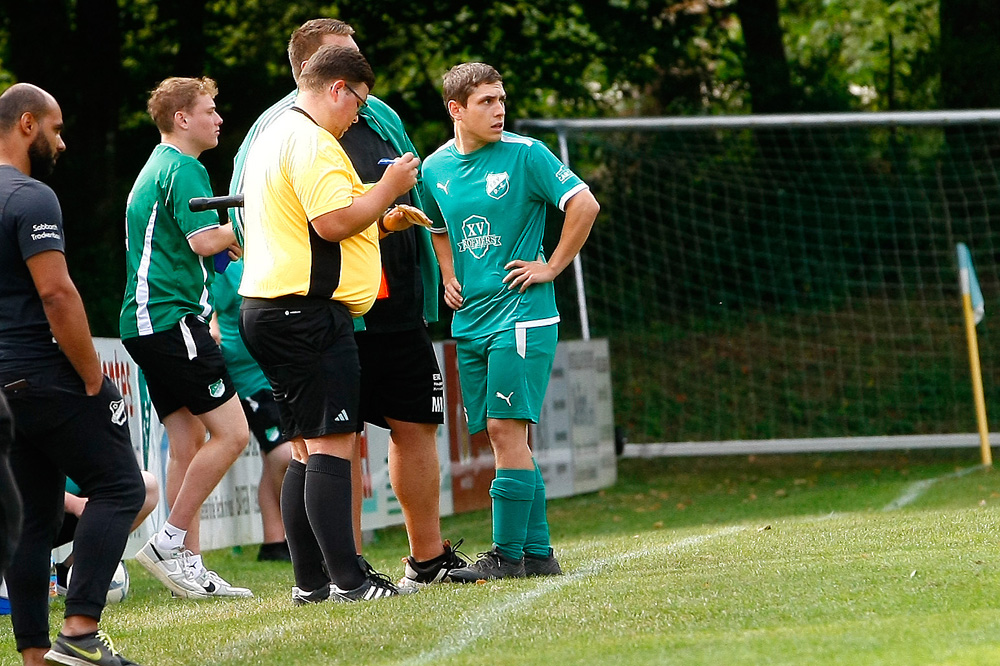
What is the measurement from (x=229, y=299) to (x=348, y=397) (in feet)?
12.0

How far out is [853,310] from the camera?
17672 millimetres

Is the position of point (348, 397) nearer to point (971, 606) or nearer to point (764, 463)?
point (971, 606)

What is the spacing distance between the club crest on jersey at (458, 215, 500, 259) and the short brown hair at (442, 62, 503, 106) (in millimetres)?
524

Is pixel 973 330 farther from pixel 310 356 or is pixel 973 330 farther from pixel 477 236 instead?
pixel 310 356

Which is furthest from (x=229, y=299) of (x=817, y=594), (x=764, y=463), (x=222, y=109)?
(x=764, y=463)

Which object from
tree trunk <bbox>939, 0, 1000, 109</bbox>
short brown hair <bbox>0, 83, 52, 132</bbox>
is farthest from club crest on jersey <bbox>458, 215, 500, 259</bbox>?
tree trunk <bbox>939, 0, 1000, 109</bbox>

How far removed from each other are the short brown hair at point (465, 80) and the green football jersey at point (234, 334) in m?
2.93

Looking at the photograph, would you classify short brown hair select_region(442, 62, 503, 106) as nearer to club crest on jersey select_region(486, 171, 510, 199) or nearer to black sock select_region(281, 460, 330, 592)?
club crest on jersey select_region(486, 171, 510, 199)

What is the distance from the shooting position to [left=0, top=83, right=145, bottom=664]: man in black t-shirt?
434cm

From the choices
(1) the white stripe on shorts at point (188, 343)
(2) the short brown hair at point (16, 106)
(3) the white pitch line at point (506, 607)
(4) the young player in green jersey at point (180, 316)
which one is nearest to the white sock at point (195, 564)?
(4) the young player in green jersey at point (180, 316)

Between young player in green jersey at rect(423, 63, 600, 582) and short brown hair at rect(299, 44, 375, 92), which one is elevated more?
short brown hair at rect(299, 44, 375, 92)

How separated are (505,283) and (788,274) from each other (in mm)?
12318

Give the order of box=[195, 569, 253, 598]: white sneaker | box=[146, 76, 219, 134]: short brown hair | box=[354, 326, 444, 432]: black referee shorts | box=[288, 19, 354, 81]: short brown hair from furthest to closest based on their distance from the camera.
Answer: box=[146, 76, 219, 134]: short brown hair
box=[195, 569, 253, 598]: white sneaker
box=[288, 19, 354, 81]: short brown hair
box=[354, 326, 444, 432]: black referee shorts

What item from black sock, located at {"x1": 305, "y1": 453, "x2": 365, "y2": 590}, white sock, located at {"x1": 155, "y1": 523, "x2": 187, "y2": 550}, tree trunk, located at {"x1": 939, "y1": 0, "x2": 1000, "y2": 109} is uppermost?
tree trunk, located at {"x1": 939, "y1": 0, "x2": 1000, "y2": 109}
